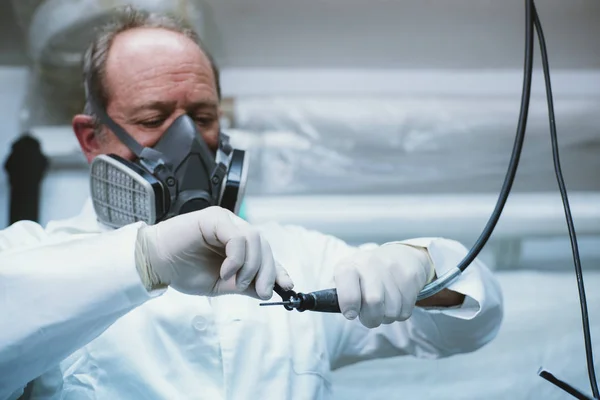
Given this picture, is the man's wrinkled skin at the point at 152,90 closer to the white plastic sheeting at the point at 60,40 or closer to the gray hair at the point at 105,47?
the gray hair at the point at 105,47

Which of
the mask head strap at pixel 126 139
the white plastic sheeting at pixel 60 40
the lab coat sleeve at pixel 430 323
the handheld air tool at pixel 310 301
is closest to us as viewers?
the handheld air tool at pixel 310 301

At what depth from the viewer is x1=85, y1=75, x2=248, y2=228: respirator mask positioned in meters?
1.07

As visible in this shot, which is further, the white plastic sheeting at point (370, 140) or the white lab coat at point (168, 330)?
the white plastic sheeting at point (370, 140)

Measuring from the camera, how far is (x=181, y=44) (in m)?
1.25

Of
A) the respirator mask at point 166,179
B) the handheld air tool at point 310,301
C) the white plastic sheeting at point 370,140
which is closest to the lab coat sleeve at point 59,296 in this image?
the handheld air tool at point 310,301

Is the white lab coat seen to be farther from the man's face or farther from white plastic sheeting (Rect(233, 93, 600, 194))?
white plastic sheeting (Rect(233, 93, 600, 194))

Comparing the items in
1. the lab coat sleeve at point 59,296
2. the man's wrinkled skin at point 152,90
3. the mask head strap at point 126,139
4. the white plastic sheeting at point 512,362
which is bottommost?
the white plastic sheeting at point 512,362

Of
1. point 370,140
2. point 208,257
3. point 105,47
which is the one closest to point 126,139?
point 105,47

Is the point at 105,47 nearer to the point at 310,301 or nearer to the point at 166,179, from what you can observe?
the point at 166,179

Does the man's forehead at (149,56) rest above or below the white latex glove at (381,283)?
above

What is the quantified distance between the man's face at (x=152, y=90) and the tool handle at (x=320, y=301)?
0.55 metres

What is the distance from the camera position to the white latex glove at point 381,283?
0.76 metres

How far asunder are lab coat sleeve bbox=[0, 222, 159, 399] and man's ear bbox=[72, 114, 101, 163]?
0.52 metres

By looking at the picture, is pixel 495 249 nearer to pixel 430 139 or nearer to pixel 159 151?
pixel 430 139
